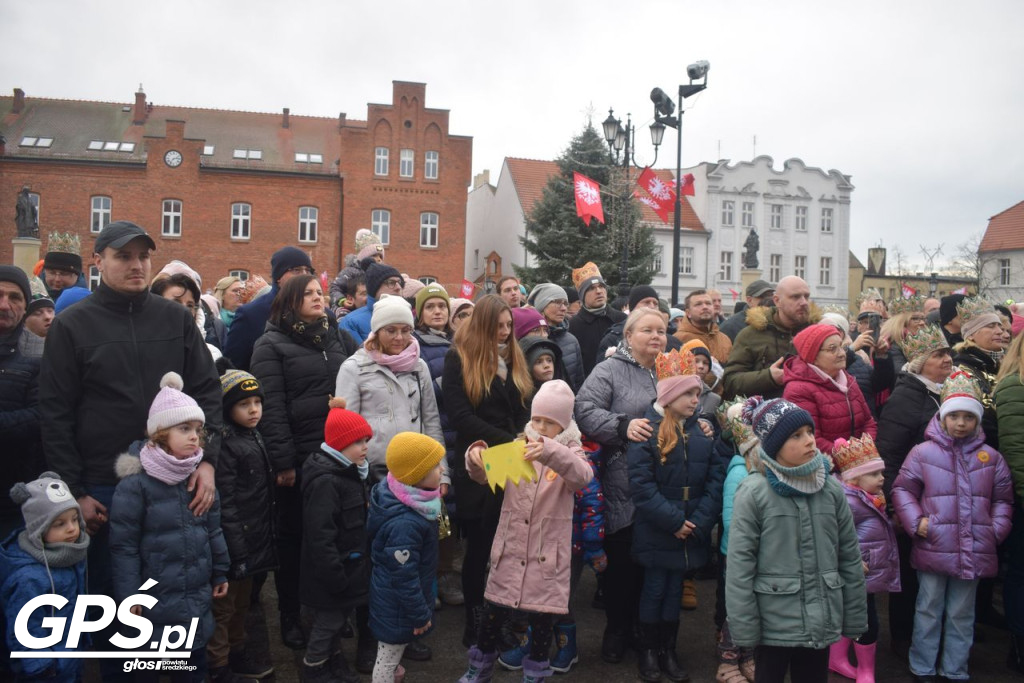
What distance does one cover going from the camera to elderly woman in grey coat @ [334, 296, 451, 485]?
489 centimetres

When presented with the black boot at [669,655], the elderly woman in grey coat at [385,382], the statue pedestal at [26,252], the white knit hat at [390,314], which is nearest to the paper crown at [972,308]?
the black boot at [669,655]

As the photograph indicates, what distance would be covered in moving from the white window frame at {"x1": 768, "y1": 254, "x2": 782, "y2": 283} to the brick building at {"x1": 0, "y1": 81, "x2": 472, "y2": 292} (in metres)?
20.3

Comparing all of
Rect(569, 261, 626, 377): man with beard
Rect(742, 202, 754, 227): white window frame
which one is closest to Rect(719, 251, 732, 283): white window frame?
Rect(742, 202, 754, 227): white window frame

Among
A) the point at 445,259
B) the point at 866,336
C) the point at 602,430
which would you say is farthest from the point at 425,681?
the point at 445,259

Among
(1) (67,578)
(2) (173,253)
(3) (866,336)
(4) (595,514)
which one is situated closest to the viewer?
(1) (67,578)

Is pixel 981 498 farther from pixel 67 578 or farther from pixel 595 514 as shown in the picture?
pixel 67 578

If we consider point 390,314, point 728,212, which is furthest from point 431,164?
point 390,314

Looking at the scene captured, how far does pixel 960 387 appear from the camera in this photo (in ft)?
16.1

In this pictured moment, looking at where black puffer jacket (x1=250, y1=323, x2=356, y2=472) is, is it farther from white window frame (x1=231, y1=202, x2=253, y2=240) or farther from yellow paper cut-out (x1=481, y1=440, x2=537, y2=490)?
white window frame (x1=231, y1=202, x2=253, y2=240)

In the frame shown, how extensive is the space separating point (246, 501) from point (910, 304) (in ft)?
19.6

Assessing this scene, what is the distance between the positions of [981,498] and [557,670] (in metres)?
2.97

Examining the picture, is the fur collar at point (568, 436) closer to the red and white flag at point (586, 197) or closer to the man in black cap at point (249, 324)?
the man in black cap at point (249, 324)

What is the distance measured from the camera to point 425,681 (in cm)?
459

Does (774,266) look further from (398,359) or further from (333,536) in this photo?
(333,536)
